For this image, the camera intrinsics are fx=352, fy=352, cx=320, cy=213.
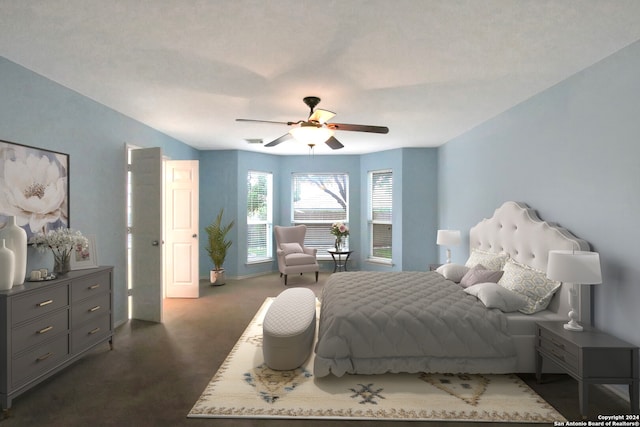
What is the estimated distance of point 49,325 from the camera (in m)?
2.78

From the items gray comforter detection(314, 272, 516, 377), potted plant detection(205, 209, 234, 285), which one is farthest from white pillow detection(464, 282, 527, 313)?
potted plant detection(205, 209, 234, 285)

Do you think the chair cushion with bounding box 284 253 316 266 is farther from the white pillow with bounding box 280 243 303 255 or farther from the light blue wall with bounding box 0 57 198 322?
the light blue wall with bounding box 0 57 198 322

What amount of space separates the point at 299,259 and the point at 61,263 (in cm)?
398

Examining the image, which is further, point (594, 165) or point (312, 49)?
point (594, 165)

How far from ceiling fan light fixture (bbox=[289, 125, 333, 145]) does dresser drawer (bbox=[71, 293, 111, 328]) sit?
249 cm

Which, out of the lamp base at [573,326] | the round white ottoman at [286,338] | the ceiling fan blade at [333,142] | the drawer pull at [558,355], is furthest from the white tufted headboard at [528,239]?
the round white ottoman at [286,338]

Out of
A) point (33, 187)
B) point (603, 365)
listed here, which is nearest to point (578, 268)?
point (603, 365)

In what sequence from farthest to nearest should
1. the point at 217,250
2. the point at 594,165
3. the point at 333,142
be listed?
the point at 217,250, the point at 333,142, the point at 594,165

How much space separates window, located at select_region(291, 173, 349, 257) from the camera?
7.89 m

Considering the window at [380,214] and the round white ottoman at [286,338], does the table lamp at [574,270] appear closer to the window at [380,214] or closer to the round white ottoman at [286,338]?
the round white ottoman at [286,338]

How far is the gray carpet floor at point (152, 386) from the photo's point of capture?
2.36 meters

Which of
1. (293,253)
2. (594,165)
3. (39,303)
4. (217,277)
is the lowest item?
(217,277)

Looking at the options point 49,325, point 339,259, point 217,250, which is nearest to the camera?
point 49,325

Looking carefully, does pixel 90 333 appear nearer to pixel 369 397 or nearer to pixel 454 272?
pixel 369 397
